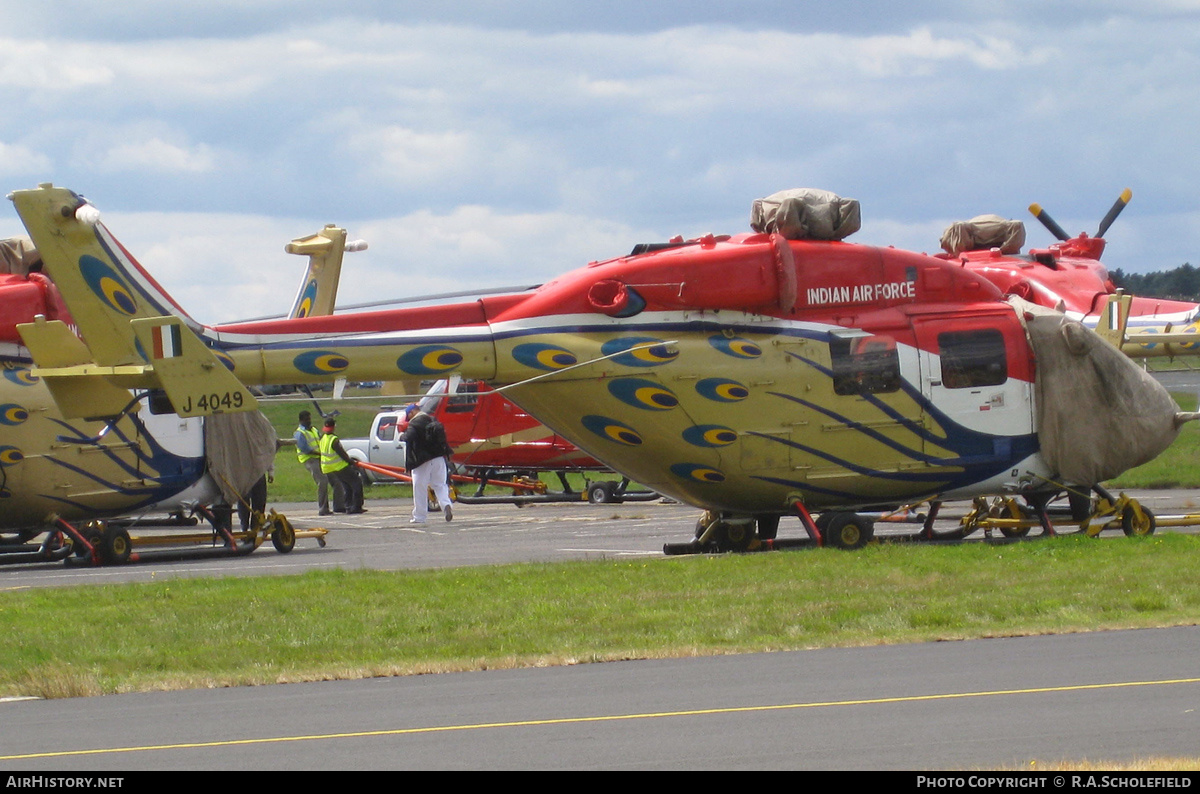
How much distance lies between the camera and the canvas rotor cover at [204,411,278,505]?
1930cm

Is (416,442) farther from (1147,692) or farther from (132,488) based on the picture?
(1147,692)

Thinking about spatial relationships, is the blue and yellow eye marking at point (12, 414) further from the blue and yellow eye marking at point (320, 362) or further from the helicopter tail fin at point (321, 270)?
the helicopter tail fin at point (321, 270)

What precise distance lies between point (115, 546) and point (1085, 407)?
1177 centimetres

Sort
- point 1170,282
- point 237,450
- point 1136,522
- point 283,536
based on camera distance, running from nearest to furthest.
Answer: point 1136,522 → point 237,450 → point 283,536 → point 1170,282

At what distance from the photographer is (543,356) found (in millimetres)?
15172

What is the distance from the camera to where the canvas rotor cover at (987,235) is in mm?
23031

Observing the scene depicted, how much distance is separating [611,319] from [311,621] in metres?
4.98

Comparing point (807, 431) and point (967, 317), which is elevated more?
point (967, 317)

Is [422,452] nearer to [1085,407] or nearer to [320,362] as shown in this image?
[320,362]

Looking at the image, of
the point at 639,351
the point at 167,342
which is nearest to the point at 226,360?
the point at 167,342

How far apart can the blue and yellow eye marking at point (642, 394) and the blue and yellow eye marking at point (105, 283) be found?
16.4 ft

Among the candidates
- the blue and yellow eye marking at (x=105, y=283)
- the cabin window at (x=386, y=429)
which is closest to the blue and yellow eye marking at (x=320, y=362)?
the blue and yellow eye marking at (x=105, y=283)

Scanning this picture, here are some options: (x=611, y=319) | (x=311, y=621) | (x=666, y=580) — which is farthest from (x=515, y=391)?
(x=311, y=621)
